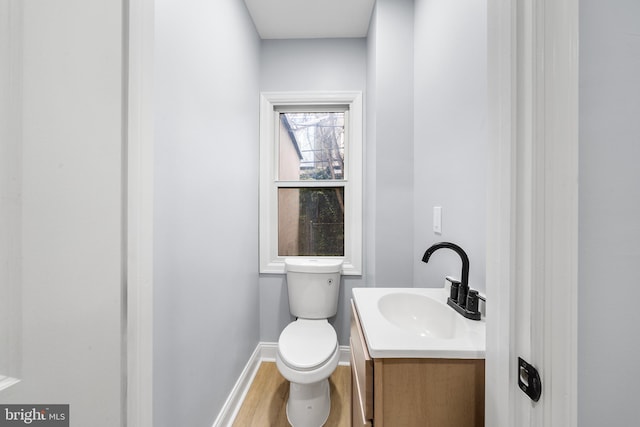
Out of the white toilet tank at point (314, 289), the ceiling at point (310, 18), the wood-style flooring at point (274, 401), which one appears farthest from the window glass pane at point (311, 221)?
the ceiling at point (310, 18)

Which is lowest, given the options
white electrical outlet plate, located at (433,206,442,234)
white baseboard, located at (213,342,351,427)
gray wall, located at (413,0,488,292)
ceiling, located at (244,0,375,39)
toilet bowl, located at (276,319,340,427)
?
white baseboard, located at (213,342,351,427)

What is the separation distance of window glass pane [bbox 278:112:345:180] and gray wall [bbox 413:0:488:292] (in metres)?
0.70

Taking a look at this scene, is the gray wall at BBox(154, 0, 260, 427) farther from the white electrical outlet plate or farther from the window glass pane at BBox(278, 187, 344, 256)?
the white electrical outlet plate

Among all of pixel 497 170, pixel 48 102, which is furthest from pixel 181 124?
pixel 497 170

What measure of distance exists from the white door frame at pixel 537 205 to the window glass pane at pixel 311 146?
1.68m

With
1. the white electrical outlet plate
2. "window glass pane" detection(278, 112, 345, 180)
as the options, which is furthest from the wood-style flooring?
"window glass pane" detection(278, 112, 345, 180)

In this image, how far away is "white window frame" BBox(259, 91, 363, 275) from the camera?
204 centimetres

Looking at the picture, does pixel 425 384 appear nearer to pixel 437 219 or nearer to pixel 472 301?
pixel 472 301

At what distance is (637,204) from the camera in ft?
1.41

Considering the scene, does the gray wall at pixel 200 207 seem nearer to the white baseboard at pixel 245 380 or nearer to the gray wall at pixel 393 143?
the white baseboard at pixel 245 380

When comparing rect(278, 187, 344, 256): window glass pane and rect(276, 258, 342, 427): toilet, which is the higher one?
rect(278, 187, 344, 256): window glass pane

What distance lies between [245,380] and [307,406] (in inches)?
20.4

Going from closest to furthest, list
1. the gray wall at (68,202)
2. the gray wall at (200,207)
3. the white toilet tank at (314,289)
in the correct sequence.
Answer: the gray wall at (68,202)
the gray wall at (200,207)
the white toilet tank at (314,289)

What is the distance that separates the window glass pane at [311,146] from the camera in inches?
85.3
